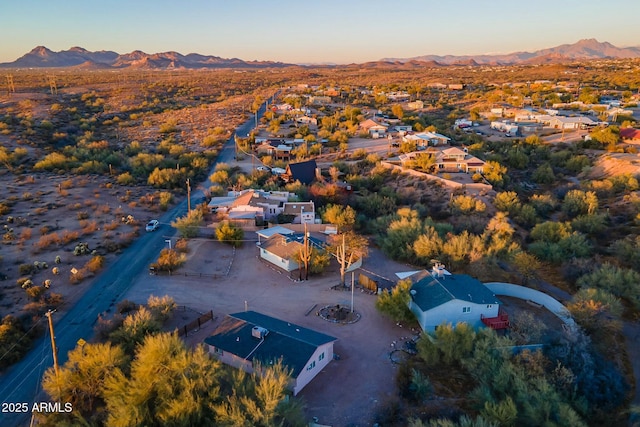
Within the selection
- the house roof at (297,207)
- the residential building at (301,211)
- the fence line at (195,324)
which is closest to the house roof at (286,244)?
the residential building at (301,211)

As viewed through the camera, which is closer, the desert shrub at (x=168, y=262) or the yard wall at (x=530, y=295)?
the yard wall at (x=530, y=295)

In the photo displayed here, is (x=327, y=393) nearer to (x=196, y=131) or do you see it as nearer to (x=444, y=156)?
(x=444, y=156)

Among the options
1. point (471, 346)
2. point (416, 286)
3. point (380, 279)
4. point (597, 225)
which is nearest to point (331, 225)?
point (380, 279)

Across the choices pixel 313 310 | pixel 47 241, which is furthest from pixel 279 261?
pixel 47 241

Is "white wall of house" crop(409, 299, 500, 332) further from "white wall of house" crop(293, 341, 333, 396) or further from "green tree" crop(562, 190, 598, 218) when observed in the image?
"green tree" crop(562, 190, 598, 218)

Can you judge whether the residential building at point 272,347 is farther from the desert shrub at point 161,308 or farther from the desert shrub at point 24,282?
the desert shrub at point 24,282

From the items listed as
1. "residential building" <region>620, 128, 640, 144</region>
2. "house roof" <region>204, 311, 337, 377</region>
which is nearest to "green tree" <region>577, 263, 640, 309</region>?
"house roof" <region>204, 311, 337, 377</region>
